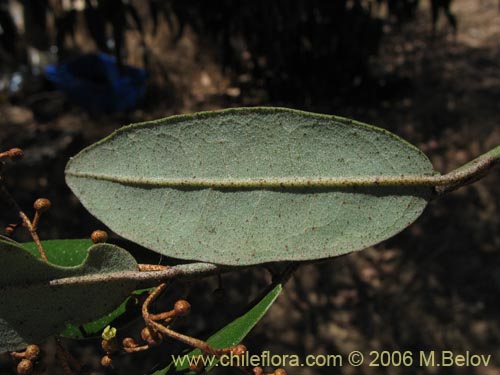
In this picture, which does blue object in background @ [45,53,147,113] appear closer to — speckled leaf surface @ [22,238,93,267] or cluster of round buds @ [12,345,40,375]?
speckled leaf surface @ [22,238,93,267]

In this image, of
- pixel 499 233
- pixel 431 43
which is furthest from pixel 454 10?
pixel 499 233

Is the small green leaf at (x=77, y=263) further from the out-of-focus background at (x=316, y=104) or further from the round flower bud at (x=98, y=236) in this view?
the out-of-focus background at (x=316, y=104)

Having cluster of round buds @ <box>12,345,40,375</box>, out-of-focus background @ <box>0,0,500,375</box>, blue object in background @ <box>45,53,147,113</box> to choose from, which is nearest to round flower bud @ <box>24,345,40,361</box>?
cluster of round buds @ <box>12,345,40,375</box>

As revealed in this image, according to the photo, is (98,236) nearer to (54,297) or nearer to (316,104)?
(54,297)

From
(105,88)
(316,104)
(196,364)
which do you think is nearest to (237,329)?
(196,364)

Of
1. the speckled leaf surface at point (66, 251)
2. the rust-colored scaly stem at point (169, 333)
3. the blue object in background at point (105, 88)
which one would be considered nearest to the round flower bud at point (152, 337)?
the rust-colored scaly stem at point (169, 333)
